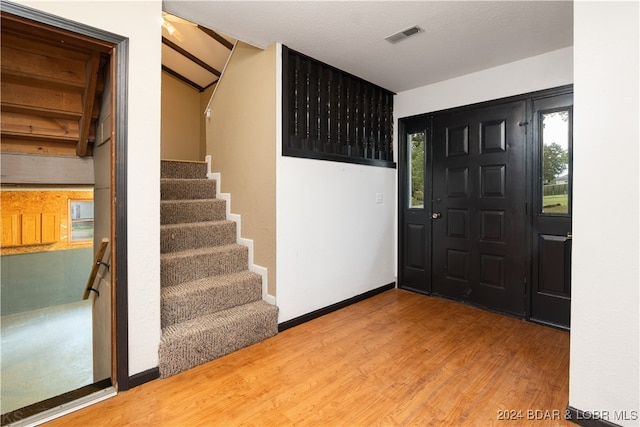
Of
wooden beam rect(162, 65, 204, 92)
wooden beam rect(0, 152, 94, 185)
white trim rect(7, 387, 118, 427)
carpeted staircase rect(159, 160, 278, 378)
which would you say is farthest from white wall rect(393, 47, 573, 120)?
wooden beam rect(162, 65, 204, 92)

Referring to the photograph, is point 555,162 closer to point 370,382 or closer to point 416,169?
point 416,169

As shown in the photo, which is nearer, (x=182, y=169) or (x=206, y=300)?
(x=206, y=300)

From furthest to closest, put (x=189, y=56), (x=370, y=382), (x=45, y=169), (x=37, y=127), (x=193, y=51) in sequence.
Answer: (x=189, y=56) < (x=193, y=51) < (x=45, y=169) < (x=37, y=127) < (x=370, y=382)

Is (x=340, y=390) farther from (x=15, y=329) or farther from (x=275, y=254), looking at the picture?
(x=15, y=329)

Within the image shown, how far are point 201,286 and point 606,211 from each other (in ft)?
8.64

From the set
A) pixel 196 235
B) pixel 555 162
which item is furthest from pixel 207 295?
pixel 555 162

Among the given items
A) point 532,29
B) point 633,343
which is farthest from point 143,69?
point 633,343

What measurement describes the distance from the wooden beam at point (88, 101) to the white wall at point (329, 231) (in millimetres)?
1300

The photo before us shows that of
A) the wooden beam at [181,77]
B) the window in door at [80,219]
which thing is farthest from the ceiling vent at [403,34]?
the window in door at [80,219]

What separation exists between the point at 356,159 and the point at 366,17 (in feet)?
4.67

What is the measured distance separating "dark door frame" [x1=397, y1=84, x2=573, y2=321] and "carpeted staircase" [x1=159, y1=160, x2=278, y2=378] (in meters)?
1.93

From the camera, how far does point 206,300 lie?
2.47 meters

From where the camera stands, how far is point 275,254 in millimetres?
2709

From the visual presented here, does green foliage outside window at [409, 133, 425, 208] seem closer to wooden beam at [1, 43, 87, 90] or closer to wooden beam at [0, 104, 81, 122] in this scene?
wooden beam at [1, 43, 87, 90]
